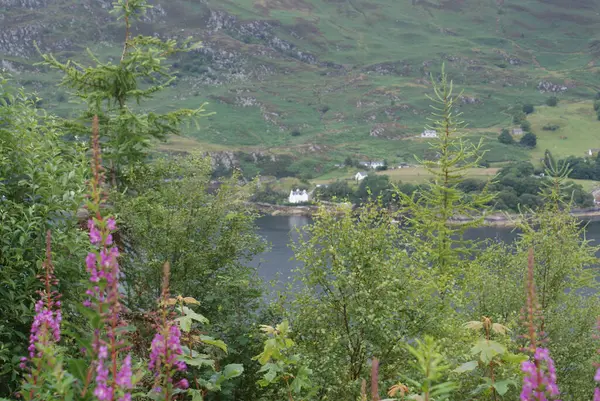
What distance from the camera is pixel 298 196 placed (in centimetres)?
14000

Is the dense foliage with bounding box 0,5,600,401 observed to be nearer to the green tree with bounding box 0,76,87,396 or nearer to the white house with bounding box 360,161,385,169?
the green tree with bounding box 0,76,87,396

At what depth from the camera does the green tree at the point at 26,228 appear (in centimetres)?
820

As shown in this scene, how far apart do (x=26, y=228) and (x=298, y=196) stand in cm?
13131

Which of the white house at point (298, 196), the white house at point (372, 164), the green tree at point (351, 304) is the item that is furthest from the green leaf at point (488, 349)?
the white house at point (372, 164)

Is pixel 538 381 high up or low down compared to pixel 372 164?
down

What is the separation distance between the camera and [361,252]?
45.0 ft

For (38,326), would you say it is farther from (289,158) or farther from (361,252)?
(289,158)

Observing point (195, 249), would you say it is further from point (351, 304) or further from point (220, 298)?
point (351, 304)

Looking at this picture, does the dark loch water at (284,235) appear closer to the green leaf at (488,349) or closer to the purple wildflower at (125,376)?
the green leaf at (488,349)

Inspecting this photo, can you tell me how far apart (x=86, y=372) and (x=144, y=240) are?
12.9 meters

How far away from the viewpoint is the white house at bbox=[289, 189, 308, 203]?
450ft

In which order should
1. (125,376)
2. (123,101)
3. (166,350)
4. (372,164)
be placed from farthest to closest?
(372,164) → (123,101) → (166,350) → (125,376)

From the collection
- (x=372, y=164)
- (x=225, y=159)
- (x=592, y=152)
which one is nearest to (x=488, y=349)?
(x=225, y=159)

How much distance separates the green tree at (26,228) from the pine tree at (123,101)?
22.2 feet
